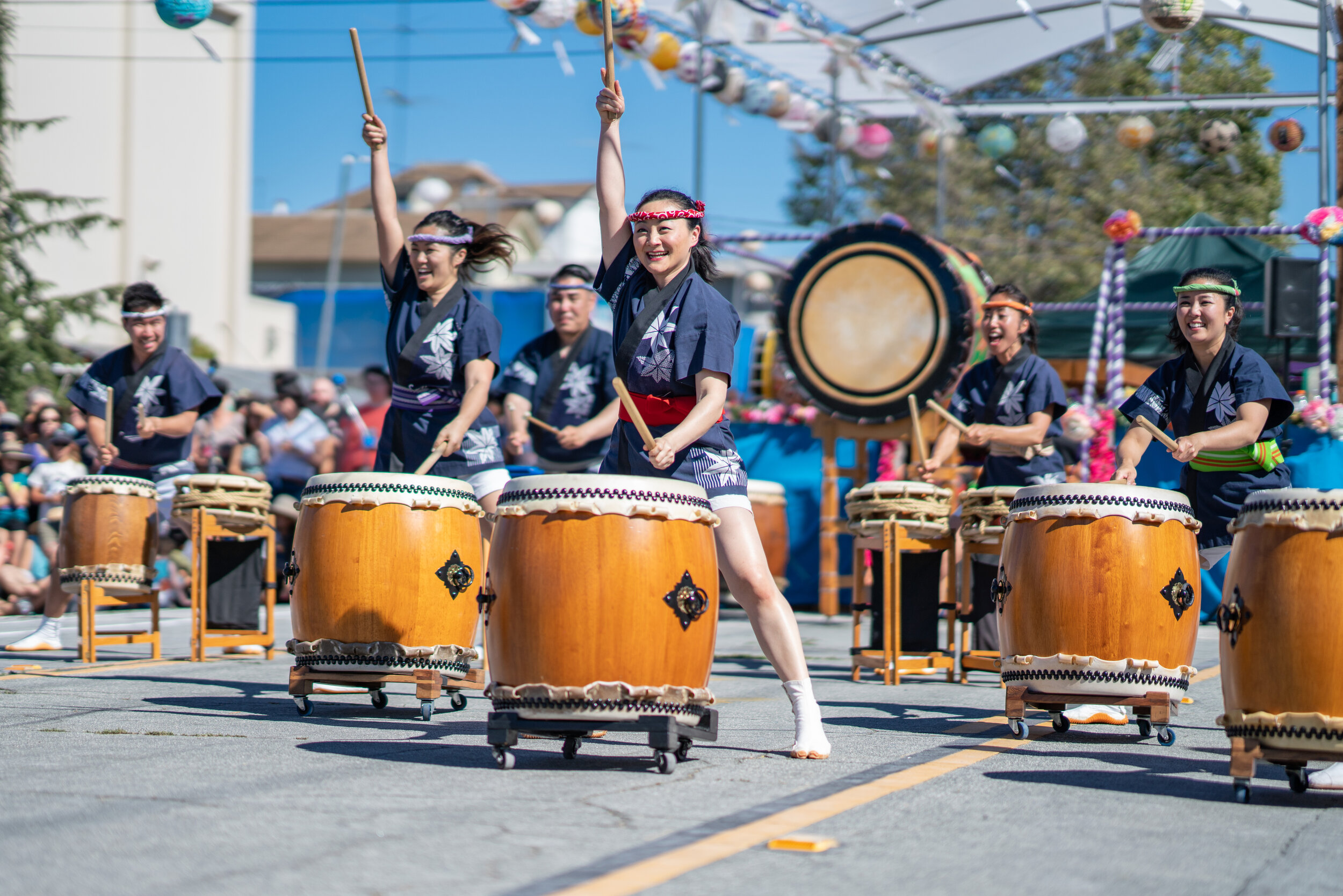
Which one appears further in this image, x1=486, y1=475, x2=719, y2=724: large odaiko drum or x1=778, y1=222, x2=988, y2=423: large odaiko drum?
x1=778, y1=222, x2=988, y2=423: large odaiko drum

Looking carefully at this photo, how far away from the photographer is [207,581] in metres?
8.70

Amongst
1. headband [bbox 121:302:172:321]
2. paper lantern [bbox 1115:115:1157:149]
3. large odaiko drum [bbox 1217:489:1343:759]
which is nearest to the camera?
large odaiko drum [bbox 1217:489:1343:759]

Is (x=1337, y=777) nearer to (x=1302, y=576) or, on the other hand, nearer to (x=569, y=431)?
(x=1302, y=576)

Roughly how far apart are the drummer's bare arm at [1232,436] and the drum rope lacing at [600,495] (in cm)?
192

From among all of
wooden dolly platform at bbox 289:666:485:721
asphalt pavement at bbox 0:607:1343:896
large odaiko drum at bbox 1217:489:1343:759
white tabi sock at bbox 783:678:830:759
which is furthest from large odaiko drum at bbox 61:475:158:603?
large odaiko drum at bbox 1217:489:1343:759

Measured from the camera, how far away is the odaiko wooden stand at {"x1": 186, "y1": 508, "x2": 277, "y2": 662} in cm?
846

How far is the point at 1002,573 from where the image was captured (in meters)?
5.98

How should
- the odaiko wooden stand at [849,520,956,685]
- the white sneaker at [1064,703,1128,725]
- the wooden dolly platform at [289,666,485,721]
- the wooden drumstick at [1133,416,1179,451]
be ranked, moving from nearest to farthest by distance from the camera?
the wooden drumstick at [1133,416,1179,451] < the wooden dolly platform at [289,666,485,721] < the white sneaker at [1064,703,1128,725] < the odaiko wooden stand at [849,520,956,685]

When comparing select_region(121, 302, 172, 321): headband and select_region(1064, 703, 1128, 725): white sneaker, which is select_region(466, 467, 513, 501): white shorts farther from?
select_region(121, 302, 172, 321): headband

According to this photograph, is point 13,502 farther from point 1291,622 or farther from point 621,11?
point 1291,622

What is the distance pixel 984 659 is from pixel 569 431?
235 centimetres

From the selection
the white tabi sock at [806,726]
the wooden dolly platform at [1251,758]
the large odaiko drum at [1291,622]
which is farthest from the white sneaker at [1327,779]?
the white tabi sock at [806,726]

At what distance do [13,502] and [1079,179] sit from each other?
27.8 m

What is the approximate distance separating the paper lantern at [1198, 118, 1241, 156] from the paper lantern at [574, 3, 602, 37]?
6300 millimetres
